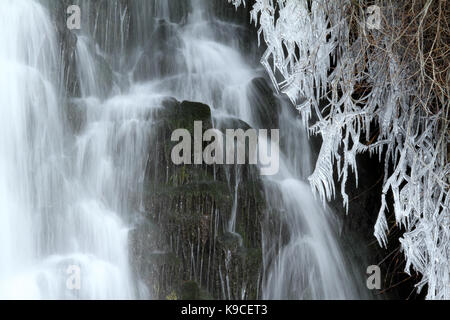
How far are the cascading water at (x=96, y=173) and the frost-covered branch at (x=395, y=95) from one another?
0.67 meters

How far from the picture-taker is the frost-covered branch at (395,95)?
3645 mm

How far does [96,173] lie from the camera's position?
4.40 meters

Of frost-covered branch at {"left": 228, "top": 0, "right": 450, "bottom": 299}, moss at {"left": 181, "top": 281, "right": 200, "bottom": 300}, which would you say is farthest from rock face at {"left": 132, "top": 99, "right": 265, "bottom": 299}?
frost-covered branch at {"left": 228, "top": 0, "right": 450, "bottom": 299}

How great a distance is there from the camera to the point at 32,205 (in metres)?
4.09

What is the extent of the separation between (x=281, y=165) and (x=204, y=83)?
1.08 m

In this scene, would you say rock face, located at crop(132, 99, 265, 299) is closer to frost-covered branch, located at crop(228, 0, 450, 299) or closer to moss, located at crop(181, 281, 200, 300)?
moss, located at crop(181, 281, 200, 300)

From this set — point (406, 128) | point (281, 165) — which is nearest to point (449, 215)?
point (406, 128)

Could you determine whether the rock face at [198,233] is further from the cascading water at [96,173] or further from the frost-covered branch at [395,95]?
the frost-covered branch at [395,95]

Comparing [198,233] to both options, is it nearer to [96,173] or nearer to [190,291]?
[190,291]

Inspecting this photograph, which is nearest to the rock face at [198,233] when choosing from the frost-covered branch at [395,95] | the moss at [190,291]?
the moss at [190,291]

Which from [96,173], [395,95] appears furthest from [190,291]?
[395,95]

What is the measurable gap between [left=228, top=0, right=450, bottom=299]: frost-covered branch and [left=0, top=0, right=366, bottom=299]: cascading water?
0.67 m

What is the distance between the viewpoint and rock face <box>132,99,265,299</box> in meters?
3.90

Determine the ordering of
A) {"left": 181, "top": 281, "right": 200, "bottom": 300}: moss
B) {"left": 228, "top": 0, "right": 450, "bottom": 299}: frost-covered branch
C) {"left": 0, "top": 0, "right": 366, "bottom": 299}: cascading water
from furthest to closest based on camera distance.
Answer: {"left": 0, "top": 0, "right": 366, "bottom": 299}: cascading water → {"left": 181, "top": 281, "right": 200, "bottom": 300}: moss → {"left": 228, "top": 0, "right": 450, "bottom": 299}: frost-covered branch
